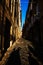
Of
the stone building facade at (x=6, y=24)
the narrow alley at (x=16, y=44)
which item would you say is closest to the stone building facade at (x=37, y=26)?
the narrow alley at (x=16, y=44)

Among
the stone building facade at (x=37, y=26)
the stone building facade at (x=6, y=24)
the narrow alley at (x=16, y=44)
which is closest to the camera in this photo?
the narrow alley at (x=16, y=44)

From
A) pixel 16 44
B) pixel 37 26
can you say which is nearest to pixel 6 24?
pixel 16 44

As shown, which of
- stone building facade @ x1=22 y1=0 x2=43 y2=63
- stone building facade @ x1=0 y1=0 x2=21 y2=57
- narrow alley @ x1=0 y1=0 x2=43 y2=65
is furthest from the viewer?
stone building facade @ x1=22 y1=0 x2=43 y2=63

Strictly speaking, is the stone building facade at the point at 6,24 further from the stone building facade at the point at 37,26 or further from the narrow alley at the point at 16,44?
the stone building facade at the point at 37,26

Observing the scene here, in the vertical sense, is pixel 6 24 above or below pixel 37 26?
above

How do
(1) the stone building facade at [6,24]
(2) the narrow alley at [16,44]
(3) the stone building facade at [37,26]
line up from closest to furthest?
(2) the narrow alley at [16,44] < (1) the stone building facade at [6,24] < (3) the stone building facade at [37,26]

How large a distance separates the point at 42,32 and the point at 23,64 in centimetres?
484

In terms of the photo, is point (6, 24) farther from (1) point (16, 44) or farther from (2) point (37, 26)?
(2) point (37, 26)

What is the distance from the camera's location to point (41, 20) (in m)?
11.1

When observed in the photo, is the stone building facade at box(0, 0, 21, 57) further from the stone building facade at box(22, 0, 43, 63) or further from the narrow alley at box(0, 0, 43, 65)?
the stone building facade at box(22, 0, 43, 63)

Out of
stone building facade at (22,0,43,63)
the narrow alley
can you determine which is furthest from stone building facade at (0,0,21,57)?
stone building facade at (22,0,43,63)

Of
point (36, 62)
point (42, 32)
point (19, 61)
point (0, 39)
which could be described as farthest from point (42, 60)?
point (42, 32)

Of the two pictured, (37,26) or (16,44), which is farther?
(37,26)

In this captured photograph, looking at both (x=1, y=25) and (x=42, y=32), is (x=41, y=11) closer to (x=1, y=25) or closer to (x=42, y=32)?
(x=42, y=32)
